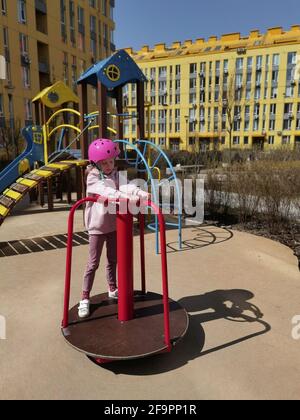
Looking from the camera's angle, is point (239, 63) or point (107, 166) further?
point (239, 63)

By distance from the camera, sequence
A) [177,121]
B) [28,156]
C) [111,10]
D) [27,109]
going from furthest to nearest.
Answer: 1. [177,121]
2. [111,10]
3. [27,109]
4. [28,156]

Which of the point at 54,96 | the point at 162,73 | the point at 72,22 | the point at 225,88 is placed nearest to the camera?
the point at 54,96

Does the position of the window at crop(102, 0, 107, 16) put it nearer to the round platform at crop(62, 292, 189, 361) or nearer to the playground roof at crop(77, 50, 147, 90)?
the playground roof at crop(77, 50, 147, 90)

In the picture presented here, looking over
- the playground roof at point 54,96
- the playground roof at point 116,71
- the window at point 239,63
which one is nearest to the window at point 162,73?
the window at point 239,63

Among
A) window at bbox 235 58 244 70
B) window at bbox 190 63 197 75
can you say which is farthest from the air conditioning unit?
window at bbox 235 58 244 70

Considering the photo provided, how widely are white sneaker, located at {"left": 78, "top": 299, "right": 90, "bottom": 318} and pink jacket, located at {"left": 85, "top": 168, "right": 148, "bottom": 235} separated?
586 millimetres

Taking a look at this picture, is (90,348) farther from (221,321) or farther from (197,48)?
(197,48)

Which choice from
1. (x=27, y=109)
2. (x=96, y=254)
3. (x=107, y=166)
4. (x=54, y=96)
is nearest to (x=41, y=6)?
(x=27, y=109)

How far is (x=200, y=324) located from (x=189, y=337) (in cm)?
24

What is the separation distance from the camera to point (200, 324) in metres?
2.93

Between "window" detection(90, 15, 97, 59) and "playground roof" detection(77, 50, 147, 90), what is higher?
"window" detection(90, 15, 97, 59)

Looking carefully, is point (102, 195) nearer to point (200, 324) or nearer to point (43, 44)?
point (200, 324)

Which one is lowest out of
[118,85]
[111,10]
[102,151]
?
[102,151]

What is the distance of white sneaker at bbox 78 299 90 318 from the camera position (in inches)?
110
